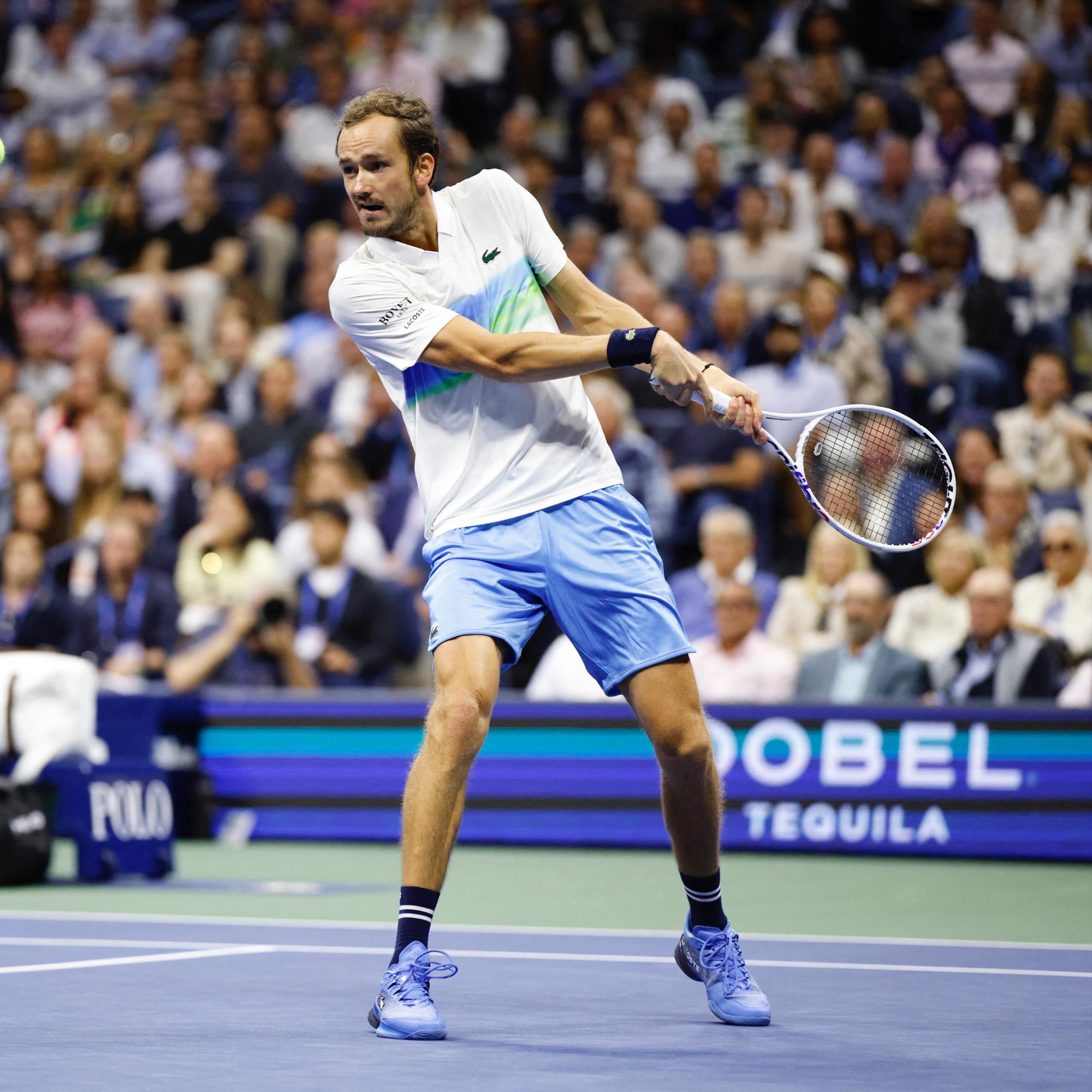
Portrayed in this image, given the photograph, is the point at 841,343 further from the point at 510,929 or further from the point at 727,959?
the point at 727,959

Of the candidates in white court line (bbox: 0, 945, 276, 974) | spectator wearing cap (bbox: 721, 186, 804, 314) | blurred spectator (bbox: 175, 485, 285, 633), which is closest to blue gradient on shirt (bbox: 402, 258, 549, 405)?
white court line (bbox: 0, 945, 276, 974)

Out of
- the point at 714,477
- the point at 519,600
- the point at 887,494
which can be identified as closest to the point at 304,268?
the point at 714,477

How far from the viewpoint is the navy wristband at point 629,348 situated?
15.5 feet

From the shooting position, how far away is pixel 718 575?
35.7ft

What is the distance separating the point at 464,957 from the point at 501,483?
179cm

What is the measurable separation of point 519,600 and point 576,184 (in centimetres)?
981

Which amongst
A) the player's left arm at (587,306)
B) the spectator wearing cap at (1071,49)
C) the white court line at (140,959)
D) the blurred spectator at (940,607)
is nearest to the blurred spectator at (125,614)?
the blurred spectator at (940,607)

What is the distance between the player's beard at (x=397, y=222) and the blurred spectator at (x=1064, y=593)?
5.78 meters

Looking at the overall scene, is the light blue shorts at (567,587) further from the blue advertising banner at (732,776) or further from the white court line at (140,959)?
the blue advertising banner at (732,776)

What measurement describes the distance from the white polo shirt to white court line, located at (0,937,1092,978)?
1.67 meters

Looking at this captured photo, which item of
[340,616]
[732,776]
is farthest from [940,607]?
[340,616]

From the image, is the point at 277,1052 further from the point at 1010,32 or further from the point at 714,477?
the point at 1010,32

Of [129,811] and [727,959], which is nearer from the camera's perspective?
[727,959]

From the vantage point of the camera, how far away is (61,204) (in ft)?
53.6
